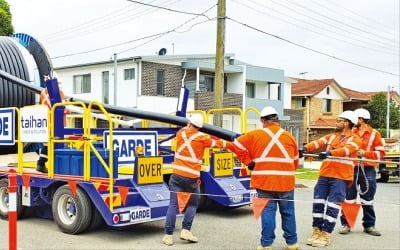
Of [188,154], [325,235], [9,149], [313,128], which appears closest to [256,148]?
[188,154]

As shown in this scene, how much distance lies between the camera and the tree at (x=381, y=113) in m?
50.7

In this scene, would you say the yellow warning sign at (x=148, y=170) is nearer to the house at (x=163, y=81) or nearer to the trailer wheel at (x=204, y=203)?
the trailer wheel at (x=204, y=203)

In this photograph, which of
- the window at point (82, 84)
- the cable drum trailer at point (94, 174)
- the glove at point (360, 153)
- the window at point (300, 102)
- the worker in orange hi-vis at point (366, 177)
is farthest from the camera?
the window at point (300, 102)

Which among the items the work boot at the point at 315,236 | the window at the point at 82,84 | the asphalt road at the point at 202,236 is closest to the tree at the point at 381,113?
the window at the point at 82,84

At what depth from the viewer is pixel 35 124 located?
8.66 metres

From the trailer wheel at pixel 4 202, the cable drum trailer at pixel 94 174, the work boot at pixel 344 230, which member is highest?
the cable drum trailer at pixel 94 174

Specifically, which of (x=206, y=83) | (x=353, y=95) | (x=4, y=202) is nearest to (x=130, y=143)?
(x=4, y=202)

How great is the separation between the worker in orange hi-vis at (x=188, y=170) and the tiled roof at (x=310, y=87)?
41.5 m

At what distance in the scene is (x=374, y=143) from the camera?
8.49 m

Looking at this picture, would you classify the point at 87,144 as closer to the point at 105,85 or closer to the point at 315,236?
the point at 315,236

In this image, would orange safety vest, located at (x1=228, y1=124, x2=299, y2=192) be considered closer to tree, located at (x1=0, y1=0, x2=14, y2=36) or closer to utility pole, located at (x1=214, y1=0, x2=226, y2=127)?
utility pole, located at (x1=214, y1=0, x2=226, y2=127)

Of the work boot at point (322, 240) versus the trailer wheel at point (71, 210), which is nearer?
the work boot at point (322, 240)

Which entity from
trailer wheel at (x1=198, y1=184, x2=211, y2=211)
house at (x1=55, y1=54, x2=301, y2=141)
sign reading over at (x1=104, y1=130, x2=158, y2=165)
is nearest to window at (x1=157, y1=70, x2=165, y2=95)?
house at (x1=55, y1=54, x2=301, y2=141)

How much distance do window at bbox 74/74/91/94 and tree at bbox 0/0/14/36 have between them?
40.3ft
